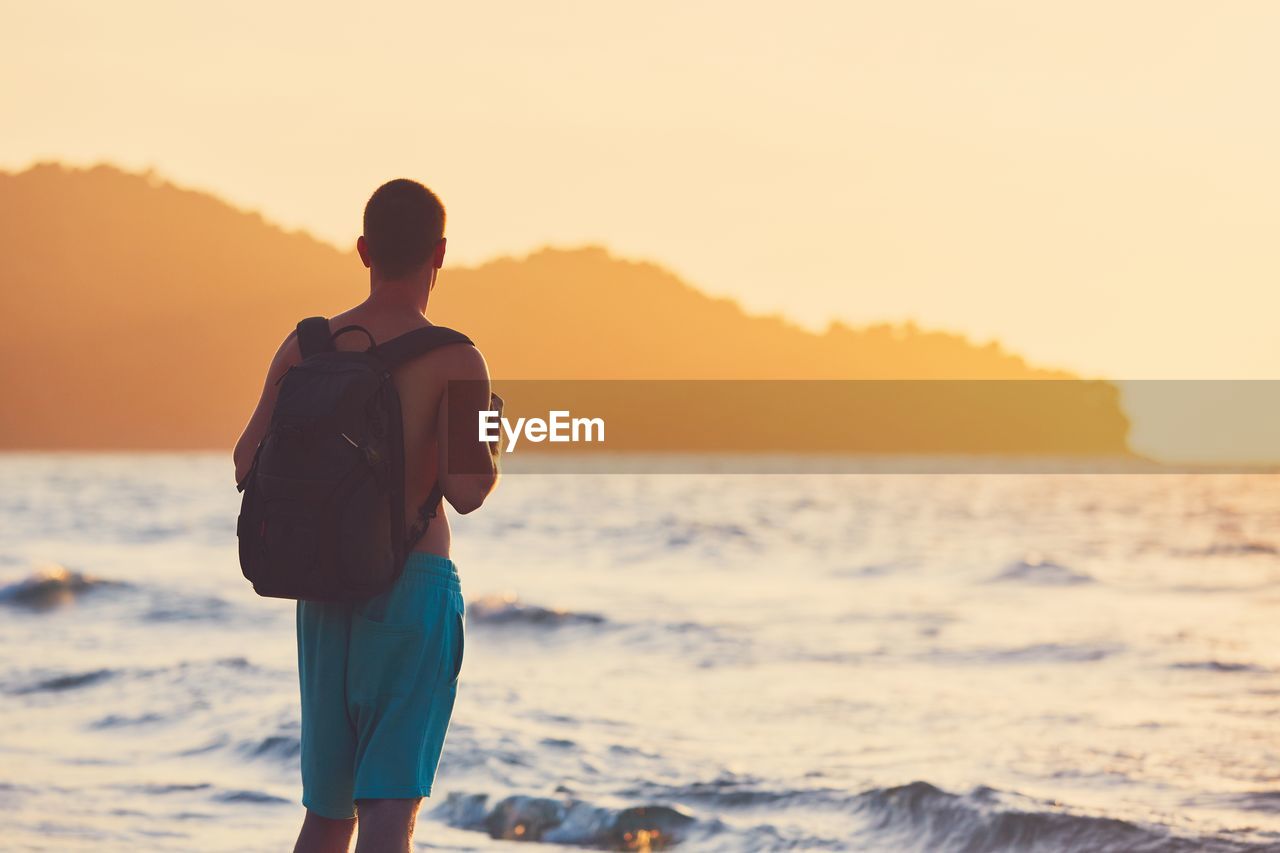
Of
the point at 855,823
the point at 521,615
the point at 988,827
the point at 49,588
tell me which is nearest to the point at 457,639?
the point at 855,823

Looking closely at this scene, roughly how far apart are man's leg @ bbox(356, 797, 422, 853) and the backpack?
1.54 feet

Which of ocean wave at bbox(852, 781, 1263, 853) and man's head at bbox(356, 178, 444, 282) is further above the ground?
man's head at bbox(356, 178, 444, 282)

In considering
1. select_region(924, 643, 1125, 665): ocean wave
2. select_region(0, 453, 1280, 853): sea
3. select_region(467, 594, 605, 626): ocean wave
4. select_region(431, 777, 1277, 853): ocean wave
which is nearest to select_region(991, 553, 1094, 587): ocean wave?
select_region(0, 453, 1280, 853): sea

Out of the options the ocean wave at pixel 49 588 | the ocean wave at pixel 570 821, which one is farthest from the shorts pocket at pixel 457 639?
the ocean wave at pixel 49 588

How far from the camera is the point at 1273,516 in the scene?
4738 cm

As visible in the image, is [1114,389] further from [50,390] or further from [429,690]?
[429,690]

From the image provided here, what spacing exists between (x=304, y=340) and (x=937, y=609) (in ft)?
54.6

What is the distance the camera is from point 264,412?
3.40 metres

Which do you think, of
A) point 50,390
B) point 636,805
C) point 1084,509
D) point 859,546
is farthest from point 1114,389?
point 636,805

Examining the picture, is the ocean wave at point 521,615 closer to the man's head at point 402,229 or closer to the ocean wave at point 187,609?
the ocean wave at point 187,609

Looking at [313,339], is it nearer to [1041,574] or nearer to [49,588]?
[49,588]

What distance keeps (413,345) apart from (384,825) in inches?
40.6

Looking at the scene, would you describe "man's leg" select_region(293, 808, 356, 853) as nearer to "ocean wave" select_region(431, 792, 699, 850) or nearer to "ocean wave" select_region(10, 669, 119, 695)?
"ocean wave" select_region(431, 792, 699, 850)

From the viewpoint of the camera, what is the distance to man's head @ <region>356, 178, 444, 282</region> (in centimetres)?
335
